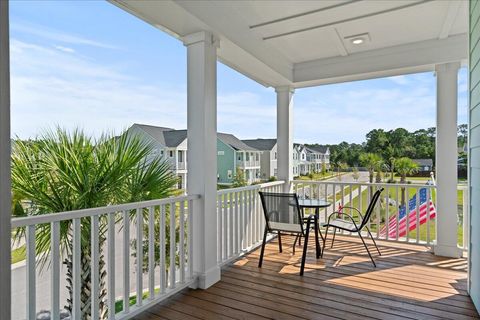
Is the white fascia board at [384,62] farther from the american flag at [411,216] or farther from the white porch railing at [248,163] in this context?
the american flag at [411,216]

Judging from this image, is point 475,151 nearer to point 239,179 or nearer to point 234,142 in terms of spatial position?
point 239,179

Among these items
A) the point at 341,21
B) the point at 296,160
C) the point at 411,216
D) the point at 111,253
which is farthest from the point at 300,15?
the point at 411,216

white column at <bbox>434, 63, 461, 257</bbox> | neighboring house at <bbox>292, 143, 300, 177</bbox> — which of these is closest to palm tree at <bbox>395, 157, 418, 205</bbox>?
white column at <bbox>434, 63, 461, 257</bbox>

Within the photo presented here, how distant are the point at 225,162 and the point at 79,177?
1.55 metres

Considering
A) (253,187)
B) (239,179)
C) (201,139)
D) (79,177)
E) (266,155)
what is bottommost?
(253,187)

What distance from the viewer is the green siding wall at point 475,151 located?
2.20m

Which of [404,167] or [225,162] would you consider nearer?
[225,162]

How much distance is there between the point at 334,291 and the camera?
2639 millimetres

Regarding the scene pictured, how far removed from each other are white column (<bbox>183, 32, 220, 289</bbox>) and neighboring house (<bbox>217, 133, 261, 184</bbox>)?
309mm

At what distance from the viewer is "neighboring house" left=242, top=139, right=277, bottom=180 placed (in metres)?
4.45

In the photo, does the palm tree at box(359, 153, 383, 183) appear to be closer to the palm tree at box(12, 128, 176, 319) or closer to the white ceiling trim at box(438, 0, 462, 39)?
the white ceiling trim at box(438, 0, 462, 39)

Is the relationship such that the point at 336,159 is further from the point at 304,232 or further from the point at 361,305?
the point at 361,305

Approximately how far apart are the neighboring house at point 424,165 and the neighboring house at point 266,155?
6.94ft

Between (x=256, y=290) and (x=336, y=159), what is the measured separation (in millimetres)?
2820
